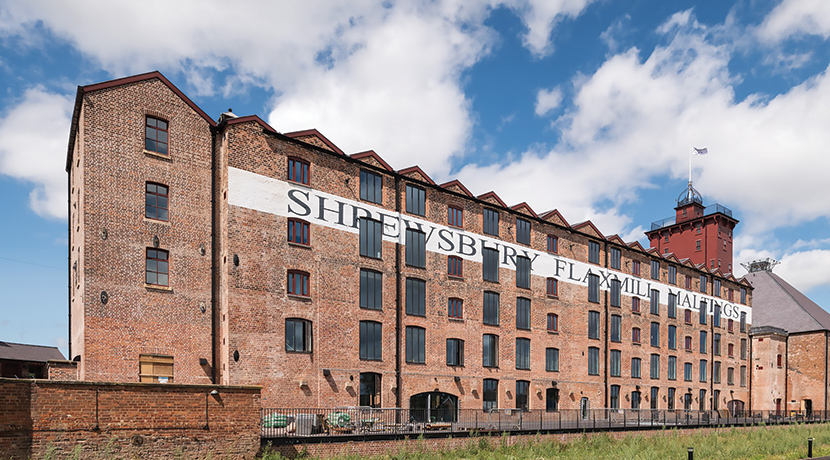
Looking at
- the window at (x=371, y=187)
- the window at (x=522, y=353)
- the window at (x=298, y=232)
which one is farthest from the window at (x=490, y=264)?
the window at (x=298, y=232)

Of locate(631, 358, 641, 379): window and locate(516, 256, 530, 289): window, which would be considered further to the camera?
locate(631, 358, 641, 379): window

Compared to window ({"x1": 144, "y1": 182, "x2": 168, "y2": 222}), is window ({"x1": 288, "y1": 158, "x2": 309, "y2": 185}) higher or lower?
higher

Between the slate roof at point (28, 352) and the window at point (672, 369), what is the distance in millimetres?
43935

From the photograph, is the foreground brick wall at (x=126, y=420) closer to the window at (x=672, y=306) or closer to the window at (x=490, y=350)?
the window at (x=490, y=350)

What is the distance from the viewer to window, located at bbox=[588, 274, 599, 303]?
41500 millimetres

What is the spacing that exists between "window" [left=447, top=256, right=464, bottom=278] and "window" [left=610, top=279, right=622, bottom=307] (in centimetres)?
1471

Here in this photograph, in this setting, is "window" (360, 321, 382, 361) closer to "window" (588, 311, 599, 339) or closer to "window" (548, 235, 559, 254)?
"window" (548, 235, 559, 254)

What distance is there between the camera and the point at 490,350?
34.7m

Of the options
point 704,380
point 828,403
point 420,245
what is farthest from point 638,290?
point 828,403

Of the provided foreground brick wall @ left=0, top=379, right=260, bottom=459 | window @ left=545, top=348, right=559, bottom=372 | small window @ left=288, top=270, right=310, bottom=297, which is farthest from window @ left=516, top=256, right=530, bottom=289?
foreground brick wall @ left=0, top=379, right=260, bottom=459

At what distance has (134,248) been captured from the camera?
24109mm

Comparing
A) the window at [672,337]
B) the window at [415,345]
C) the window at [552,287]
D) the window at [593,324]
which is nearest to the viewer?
the window at [415,345]

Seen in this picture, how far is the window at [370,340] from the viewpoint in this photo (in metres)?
29.1

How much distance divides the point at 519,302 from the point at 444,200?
319 inches
